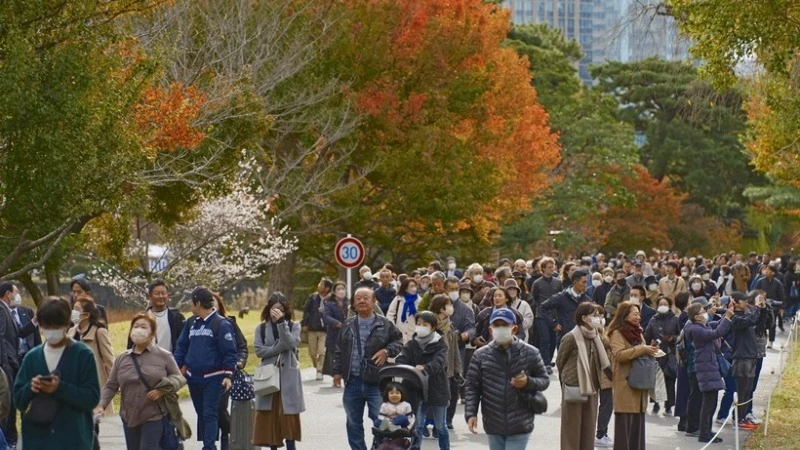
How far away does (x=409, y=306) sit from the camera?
18672 millimetres

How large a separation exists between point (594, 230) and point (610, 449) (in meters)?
45.0

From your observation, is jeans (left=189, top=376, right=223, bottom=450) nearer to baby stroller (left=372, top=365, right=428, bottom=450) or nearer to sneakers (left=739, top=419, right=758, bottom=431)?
baby stroller (left=372, top=365, right=428, bottom=450)

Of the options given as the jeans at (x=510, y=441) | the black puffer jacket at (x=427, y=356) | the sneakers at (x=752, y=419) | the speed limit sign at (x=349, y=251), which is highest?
the speed limit sign at (x=349, y=251)

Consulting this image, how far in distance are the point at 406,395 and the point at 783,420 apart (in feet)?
26.6

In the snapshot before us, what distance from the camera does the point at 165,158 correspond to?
21.4 m

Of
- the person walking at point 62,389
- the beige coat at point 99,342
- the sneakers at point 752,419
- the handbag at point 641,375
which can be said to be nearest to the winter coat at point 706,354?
the handbag at point 641,375

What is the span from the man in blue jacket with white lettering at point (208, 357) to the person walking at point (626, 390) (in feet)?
12.8

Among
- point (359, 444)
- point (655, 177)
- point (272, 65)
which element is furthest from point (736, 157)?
point (359, 444)

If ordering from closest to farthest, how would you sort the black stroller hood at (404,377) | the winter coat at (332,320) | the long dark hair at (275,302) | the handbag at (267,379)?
the black stroller hood at (404,377)
the handbag at (267,379)
the long dark hair at (275,302)
the winter coat at (332,320)

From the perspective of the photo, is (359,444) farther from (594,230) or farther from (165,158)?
(594,230)

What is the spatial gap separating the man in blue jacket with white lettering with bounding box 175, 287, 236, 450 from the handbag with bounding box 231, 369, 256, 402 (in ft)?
0.73

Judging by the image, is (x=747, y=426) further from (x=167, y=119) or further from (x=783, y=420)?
(x=167, y=119)

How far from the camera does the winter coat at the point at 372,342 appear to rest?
43.2 ft

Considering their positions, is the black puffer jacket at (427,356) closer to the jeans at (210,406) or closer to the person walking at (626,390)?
the jeans at (210,406)
